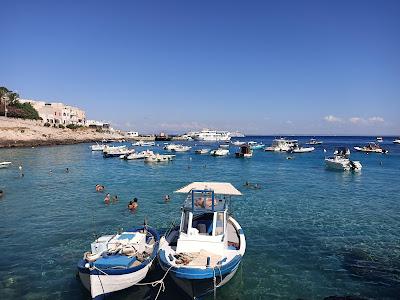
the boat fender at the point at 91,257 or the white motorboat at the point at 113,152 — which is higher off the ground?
the boat fender at the point at 91,257

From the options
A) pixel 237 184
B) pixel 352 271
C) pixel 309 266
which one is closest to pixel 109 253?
pixel 309 266

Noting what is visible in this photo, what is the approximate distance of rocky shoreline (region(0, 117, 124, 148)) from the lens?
357ft

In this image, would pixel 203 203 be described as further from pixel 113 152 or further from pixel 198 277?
pixel 113 152

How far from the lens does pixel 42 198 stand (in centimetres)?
3656

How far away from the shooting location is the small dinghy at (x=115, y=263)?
1449 cm

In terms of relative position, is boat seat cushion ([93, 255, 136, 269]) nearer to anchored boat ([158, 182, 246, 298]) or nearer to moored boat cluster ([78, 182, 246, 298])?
moored boat cluster ([78, 182, 246, 298])

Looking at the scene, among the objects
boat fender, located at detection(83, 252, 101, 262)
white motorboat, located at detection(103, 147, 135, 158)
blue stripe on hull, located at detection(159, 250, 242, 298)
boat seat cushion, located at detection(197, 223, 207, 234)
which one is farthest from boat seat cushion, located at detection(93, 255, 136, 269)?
white motorboat, located at detection(103, 147, 135, 158)

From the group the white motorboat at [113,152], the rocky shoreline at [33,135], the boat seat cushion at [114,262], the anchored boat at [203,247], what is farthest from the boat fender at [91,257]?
the rocky shoreline at [33,135]

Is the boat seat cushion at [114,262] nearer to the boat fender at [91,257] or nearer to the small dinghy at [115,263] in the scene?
the small dinghy at [115,263]

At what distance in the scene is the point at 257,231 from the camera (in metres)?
25.4

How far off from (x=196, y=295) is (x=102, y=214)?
18.0 metres

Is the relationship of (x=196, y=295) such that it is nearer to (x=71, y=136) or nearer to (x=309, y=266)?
(x=309, y=266)

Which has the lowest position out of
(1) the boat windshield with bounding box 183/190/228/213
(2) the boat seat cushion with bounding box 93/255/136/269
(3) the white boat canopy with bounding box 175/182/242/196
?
(2) the boat seat cushion with bounding box 93/255/136/269

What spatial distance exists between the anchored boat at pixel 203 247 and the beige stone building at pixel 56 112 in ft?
524
